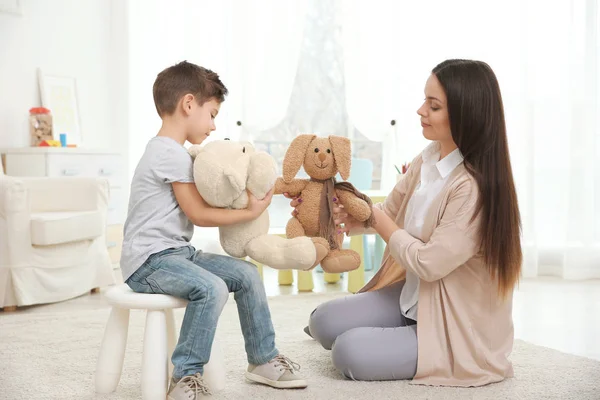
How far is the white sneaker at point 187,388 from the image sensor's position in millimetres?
1729

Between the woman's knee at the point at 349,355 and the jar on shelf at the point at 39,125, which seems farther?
the jar on shelf at the point at 39,125

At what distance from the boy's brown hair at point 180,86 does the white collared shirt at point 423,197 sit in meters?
0.63

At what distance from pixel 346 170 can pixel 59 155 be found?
2.55 metres

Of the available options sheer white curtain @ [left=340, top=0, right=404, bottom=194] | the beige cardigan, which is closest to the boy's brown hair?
the beige cardigan

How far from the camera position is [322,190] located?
1989 mm

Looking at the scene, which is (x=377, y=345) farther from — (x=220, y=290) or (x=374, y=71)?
(x=374, y=71)

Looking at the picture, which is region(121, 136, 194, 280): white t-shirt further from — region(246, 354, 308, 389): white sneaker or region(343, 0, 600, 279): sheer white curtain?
region(343, 0, 600, 279): sheer white curtain

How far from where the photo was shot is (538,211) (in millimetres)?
4359

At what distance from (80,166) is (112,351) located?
2.46 metres

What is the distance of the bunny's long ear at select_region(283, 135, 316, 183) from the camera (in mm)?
1965

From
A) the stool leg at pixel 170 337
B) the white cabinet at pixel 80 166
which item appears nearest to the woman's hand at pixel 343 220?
the stool leg at pixel 170 337

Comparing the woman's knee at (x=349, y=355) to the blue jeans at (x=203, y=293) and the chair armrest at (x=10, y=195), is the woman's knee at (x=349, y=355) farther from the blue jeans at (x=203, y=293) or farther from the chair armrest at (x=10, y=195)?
the chair armrest at (x=10, y=195)

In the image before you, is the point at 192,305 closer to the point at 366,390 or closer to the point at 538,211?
the point at 366,390

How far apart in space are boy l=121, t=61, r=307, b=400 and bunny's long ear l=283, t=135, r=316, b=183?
112mm
